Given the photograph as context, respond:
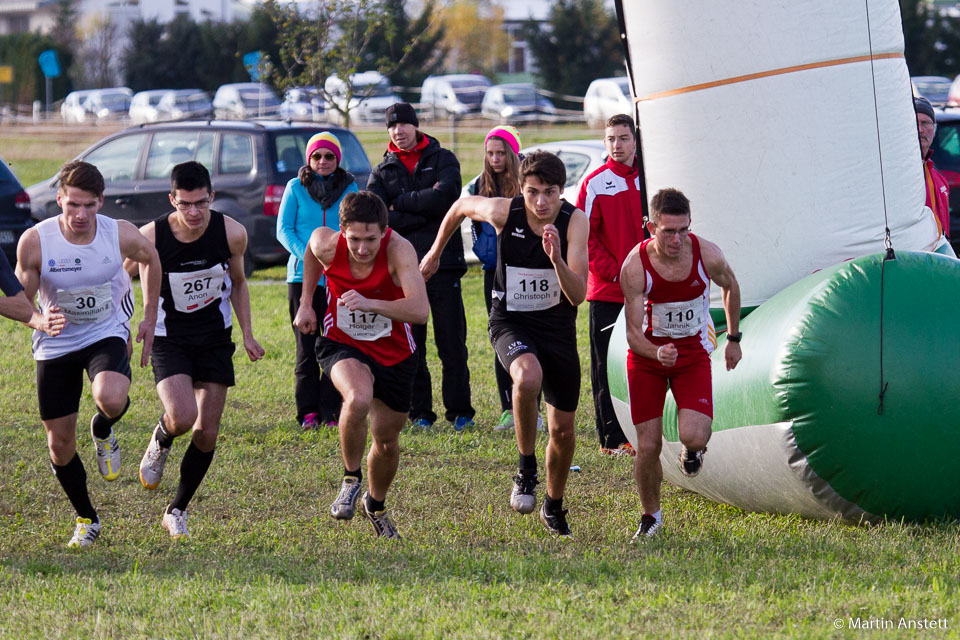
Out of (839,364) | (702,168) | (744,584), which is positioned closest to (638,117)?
(702,168)

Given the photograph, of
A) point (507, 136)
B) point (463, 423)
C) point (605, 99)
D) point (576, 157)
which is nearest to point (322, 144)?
point (507, 136)

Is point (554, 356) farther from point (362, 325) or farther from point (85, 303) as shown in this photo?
point (85, 303)

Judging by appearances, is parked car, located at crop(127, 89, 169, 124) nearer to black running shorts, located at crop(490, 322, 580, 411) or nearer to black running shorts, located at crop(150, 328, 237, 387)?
black running shorts, located at crop(150, 328, 237, 387)

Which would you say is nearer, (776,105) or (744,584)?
(744,584)

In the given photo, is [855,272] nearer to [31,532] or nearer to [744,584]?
[744,584]

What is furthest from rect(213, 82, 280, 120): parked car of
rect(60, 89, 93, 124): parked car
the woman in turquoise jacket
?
the woman in turquoise jacket

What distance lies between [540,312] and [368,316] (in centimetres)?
91

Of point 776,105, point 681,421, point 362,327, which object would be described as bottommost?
point 681,421

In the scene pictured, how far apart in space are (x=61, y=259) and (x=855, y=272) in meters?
3.96

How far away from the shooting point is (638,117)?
7.49m

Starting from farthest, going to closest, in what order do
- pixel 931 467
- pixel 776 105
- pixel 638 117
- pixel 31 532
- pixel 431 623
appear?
pixel 638 117
pixel 776 105
pixel 31 532
pixel 931 467
pixel 431 623

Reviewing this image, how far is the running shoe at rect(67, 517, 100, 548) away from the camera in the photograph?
6199 millimetres

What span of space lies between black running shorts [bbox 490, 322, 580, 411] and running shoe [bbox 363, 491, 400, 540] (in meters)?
0.98

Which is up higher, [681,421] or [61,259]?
[61,259]
